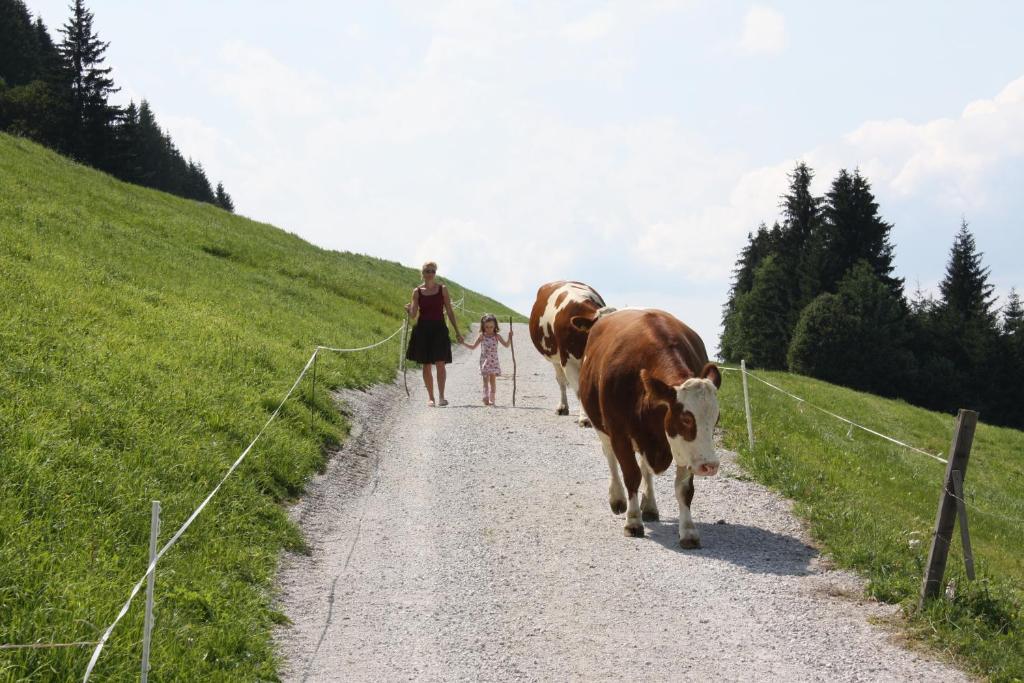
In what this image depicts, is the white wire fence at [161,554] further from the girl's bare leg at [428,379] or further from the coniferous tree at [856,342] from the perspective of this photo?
the coniferous tree at [856,342]

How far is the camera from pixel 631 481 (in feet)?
30.9

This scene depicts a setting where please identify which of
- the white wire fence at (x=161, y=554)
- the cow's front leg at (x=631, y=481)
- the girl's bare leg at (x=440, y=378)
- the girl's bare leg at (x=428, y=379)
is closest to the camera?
the white wire fence at (x=161, y=554)

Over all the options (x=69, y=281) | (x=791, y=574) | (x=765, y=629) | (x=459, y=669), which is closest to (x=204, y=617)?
(x=459, y=669)

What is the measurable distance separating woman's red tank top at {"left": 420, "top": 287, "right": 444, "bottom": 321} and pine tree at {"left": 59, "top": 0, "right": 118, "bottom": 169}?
62566 millimetres

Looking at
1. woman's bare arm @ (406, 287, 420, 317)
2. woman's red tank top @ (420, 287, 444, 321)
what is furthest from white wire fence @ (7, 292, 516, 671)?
woman's red tank top @ (420, 287, 444, 321)

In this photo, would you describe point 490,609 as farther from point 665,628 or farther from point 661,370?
point 661,370

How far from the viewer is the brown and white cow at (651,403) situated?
27.3ft

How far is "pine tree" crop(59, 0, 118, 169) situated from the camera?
71.8 meters

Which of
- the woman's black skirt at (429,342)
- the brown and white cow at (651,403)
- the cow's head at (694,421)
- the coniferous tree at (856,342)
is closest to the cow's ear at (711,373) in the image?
the brown and white cow at (651,403)

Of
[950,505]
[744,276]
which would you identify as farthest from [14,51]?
[950,505]

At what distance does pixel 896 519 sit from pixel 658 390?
4.41 meters

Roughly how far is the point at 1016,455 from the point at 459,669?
3071 centimetres

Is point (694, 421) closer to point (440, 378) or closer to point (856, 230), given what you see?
point (440, 378)

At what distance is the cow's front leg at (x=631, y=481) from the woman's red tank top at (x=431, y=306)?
861cm
